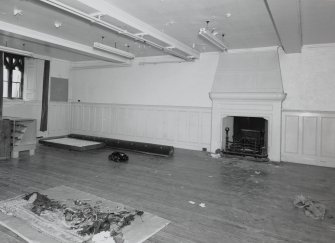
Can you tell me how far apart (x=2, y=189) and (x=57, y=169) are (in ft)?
4.16

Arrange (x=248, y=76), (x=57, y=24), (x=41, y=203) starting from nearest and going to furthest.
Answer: (x=41, y=203), (x=57, y=24), (x=248, y=76)

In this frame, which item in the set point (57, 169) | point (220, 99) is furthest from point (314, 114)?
point (57, 169)

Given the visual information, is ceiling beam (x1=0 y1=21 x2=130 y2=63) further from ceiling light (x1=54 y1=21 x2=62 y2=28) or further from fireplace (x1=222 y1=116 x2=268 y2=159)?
fireplace (x1=222 y1=116 x2=268 y2=159)

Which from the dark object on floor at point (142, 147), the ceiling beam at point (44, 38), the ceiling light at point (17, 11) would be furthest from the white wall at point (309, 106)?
the ceiling light at point (17, 11)

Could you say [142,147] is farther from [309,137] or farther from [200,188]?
[309,137]

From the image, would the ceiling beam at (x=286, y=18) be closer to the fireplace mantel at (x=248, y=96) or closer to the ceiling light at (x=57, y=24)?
the fireplace mantel at (x=248, y=96)

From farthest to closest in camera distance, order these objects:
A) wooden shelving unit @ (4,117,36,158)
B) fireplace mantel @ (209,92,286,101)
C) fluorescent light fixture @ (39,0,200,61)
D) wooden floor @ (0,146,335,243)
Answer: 1. fireplace mantel @ (209,92,286,101)
2. wooden shelving unit @ (4,117,36,158)
3. fluorescent light fixture @ (39,0,200,61)
4. wooden floor @ (0,146,335,243)

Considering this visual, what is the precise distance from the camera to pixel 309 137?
5.96 m

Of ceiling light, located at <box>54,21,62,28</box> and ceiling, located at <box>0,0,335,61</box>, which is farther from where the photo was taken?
ceiling light, located at <box>54,21,62,28</box>

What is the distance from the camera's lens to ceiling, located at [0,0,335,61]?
12.5 feet

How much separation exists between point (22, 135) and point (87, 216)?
12.8 feet

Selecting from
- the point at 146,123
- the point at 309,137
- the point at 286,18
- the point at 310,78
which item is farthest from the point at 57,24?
the point at 309,137

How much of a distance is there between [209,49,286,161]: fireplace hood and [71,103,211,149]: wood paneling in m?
0.43

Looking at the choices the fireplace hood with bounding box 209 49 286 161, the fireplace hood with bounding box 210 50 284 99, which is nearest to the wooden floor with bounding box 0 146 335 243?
the fireplace hood with bounding box 209 49 286 161
